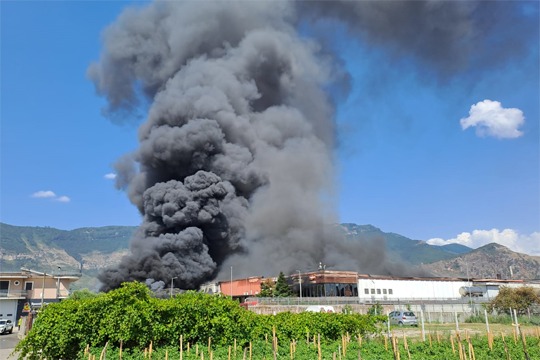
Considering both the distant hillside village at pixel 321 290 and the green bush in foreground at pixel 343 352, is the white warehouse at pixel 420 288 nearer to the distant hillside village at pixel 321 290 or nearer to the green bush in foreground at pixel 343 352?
the distant hillside village at pixel 321 290

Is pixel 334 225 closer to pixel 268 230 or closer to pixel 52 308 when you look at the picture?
pixel 268 230

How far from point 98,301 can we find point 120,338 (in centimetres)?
136

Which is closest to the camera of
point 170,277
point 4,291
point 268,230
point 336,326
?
point 336,326

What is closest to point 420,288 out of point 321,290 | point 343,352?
point 321,290

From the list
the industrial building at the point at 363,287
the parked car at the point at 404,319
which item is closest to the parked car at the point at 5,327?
the industrial building at the point at 363,287

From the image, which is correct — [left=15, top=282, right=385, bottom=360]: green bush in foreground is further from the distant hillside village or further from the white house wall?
the white house wall

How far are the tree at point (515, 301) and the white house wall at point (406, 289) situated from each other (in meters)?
13.0

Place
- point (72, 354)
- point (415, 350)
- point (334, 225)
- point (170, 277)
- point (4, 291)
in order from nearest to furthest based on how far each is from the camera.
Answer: point (72, 354) < point (415, 350) < point (4, 291) < point (170, 277) < point (334, 225)

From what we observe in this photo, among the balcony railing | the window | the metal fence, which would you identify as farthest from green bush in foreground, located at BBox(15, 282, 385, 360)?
the window

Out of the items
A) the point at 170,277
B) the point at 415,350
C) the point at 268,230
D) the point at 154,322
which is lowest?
the point at 415,350

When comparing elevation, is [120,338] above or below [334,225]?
below

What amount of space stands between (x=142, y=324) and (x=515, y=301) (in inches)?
1259

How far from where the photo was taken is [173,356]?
42.9 feet

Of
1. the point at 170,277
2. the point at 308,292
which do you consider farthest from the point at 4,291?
the point at 308,292
